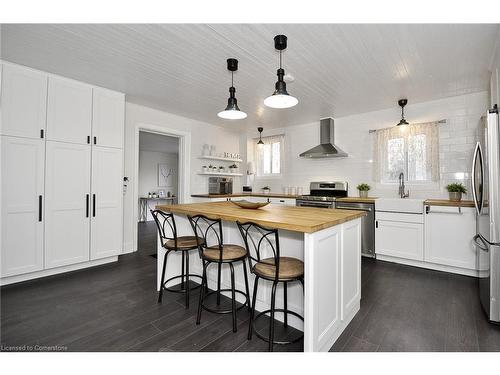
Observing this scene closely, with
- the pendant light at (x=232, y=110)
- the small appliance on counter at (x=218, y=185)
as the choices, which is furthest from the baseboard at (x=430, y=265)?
the small appliance on counter at (x=218, y=185)

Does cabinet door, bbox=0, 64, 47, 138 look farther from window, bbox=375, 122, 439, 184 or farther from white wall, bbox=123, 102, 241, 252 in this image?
window, bbox=375, 122, 439, 184

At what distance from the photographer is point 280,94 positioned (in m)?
1.95

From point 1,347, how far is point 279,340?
6.35 ft

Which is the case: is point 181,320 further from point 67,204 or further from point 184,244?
point 67,204

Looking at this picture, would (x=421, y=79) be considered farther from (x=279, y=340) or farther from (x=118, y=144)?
(x=118, y=144)

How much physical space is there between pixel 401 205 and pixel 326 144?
1867 millimetres

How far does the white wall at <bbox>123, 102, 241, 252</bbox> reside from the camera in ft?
13.2

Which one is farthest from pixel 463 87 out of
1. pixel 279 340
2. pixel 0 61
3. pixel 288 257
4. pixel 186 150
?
pixel 0 61

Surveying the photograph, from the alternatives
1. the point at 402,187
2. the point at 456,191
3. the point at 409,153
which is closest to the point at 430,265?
the point at 456,191

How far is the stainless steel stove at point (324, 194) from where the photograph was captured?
4188 millimetres

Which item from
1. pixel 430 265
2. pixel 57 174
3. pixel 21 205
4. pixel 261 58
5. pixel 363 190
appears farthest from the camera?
pixel 363 190

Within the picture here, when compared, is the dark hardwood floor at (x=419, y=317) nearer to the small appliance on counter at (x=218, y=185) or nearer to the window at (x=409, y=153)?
the window at (x=409, y=153)

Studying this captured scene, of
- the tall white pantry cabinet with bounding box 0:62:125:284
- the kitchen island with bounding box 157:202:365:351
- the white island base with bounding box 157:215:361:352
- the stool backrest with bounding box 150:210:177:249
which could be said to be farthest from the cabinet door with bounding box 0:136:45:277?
the kitchen island with bounding box 157:202:365:351

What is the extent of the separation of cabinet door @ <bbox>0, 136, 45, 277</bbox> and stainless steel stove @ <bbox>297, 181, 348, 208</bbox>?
3921 mm
